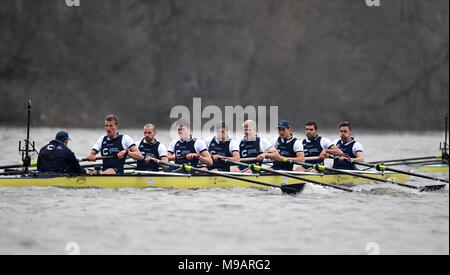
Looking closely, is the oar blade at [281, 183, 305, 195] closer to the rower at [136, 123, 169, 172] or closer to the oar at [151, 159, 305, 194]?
the oar at [151, 159, 305, 194]

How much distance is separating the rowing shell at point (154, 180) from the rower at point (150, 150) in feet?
2.20

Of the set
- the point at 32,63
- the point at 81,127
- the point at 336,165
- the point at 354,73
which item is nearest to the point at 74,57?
the point at 32,63

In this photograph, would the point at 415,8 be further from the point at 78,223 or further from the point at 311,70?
the point at 78,223

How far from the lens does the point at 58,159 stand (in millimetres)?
15547

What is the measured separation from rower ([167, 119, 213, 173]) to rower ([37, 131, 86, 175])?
114 inches

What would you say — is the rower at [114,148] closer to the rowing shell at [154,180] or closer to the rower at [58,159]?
the rowing shell at [154,180]

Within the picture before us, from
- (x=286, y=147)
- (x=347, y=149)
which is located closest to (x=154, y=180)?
(x=286, y=147)

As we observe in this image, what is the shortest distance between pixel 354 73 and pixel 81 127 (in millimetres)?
32882

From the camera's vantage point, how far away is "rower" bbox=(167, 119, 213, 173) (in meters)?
17.2

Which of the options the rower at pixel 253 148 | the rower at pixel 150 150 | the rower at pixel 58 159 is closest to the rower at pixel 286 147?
the rower at pixel 253 148

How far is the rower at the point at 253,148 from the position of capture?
17594 mm

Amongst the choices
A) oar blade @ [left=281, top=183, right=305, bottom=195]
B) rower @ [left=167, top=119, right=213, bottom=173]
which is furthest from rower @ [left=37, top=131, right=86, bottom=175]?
oar blade @ [left=281, top=183, right=305, bottom=195]

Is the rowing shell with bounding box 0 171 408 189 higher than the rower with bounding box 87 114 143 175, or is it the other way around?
the rower with bounding box 87 114 143 175

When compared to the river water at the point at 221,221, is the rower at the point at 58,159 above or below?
above
